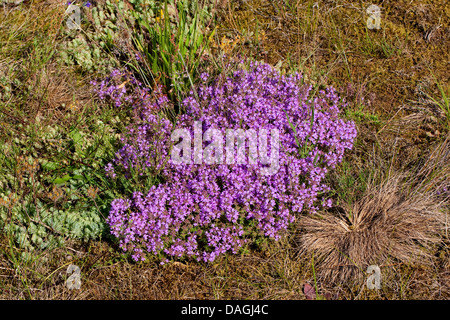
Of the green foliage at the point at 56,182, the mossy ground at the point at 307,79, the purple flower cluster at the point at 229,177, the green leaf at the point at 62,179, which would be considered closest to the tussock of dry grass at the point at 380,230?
the mossy ground at the point at 307,79

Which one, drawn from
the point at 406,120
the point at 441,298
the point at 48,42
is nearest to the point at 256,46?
the point at 406,120

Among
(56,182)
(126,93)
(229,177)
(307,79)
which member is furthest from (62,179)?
(307,79)

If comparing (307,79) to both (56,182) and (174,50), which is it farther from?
(56,182)

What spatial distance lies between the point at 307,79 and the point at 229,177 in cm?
187

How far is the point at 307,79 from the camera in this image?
496 centimetres

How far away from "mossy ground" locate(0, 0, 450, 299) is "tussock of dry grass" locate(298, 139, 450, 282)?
0.10 m

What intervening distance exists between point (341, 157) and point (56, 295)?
274 cm

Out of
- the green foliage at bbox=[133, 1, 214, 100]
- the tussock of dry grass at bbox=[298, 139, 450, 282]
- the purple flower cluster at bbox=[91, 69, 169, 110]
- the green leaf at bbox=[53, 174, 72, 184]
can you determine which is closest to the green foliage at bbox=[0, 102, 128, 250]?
the green leaf at bbox=[53, 174, 72, 184]

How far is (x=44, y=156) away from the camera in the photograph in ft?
14.3

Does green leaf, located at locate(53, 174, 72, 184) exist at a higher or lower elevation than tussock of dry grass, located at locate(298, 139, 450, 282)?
higher

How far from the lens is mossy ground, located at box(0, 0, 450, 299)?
356 cm

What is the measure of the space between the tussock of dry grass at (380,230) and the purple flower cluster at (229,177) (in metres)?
0.25

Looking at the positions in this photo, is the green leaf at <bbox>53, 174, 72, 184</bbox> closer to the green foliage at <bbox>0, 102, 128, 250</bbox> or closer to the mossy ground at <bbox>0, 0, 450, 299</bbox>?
the green foliage at <bbox>0, 102, 128, 250</bbox>

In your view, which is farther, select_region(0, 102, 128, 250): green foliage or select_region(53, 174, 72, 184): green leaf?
select_region(53, 174, 72, 184): green leaf
